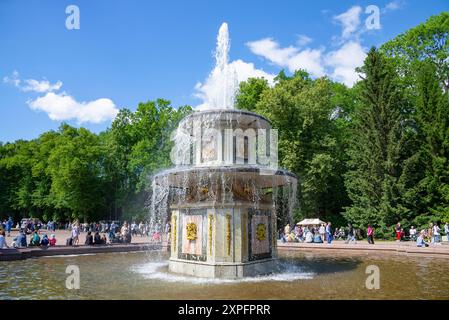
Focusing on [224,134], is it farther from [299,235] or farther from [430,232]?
[430,232]

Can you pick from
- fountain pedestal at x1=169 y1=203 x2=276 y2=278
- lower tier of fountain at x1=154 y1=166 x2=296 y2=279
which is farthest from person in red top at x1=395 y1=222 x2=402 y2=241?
fountain pedestal at x1=169 y1=203 x2=276 y2=278

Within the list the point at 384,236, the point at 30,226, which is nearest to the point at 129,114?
the point at 30,226

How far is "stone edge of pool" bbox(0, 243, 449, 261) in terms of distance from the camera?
781 inches

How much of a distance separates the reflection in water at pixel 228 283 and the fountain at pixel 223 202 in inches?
29.9

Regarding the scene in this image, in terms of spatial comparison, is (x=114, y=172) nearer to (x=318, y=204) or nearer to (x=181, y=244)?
(x=318, y=204)

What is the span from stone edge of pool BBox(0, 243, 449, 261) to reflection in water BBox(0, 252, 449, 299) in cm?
265

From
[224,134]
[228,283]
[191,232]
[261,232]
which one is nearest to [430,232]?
[261,232]

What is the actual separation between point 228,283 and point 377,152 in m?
27.1

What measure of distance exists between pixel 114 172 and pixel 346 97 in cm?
3471

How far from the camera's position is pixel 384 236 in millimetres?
32906

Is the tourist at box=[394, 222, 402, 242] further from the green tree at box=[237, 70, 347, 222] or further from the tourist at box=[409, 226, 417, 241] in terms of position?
the green tree at box=[237, 70, 347, 222]

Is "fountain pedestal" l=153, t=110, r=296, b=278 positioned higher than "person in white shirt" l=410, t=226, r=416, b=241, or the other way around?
"fountain pedestal" l=153, t=110, r=296, b=278

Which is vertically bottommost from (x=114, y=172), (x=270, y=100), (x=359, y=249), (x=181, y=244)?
(x=359, y=249)
